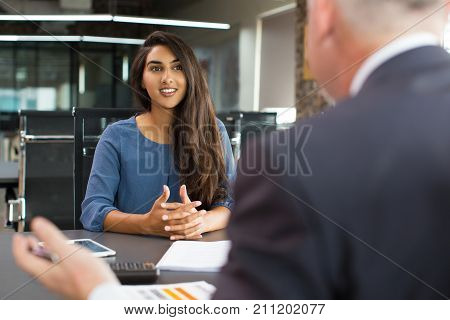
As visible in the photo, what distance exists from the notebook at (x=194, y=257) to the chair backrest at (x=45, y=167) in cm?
120

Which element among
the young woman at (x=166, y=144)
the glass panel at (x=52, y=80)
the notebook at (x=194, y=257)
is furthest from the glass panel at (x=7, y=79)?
the notebook at (x=194, y=257)

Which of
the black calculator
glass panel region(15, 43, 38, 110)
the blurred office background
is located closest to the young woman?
the black calculator

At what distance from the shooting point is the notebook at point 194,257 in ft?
2.53

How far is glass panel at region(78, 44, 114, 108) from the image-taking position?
6.55m

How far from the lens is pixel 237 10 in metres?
6.90

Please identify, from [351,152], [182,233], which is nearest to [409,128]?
[351,152]

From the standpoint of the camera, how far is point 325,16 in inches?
14.3

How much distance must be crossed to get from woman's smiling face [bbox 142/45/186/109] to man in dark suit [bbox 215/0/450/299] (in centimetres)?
96

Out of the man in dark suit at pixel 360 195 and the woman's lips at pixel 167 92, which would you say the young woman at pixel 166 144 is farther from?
the man in dark suit at pixel 360 195

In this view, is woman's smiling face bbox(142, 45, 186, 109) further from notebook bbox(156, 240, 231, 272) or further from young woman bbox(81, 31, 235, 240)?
notebook bbox(156, 240, 231, 272)

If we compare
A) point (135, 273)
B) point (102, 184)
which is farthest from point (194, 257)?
point (102, 184)

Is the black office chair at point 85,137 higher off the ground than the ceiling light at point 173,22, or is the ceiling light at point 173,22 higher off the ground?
the ceiling light at point 173,22

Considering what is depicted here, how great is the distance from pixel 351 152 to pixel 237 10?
681cm

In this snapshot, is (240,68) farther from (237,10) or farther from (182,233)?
(182,233)
